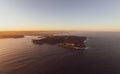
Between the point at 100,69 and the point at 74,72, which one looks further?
the point at 100,69

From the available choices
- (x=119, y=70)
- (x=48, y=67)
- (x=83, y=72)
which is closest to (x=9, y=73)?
(x=48, y=67)

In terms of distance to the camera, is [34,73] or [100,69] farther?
[100,69]

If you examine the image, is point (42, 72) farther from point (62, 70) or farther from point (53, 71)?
point (62, 70)

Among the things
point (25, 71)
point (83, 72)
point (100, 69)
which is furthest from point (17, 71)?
point (100, 69)

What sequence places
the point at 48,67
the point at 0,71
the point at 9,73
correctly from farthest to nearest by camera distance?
the point at 48,67
the point at 0,71
the point at 9,73

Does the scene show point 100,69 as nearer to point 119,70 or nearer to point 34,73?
point 119,70

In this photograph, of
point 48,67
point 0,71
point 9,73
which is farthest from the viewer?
point 48,67

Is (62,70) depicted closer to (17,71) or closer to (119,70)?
(17,71)

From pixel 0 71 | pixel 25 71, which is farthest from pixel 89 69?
pixel 0 71
